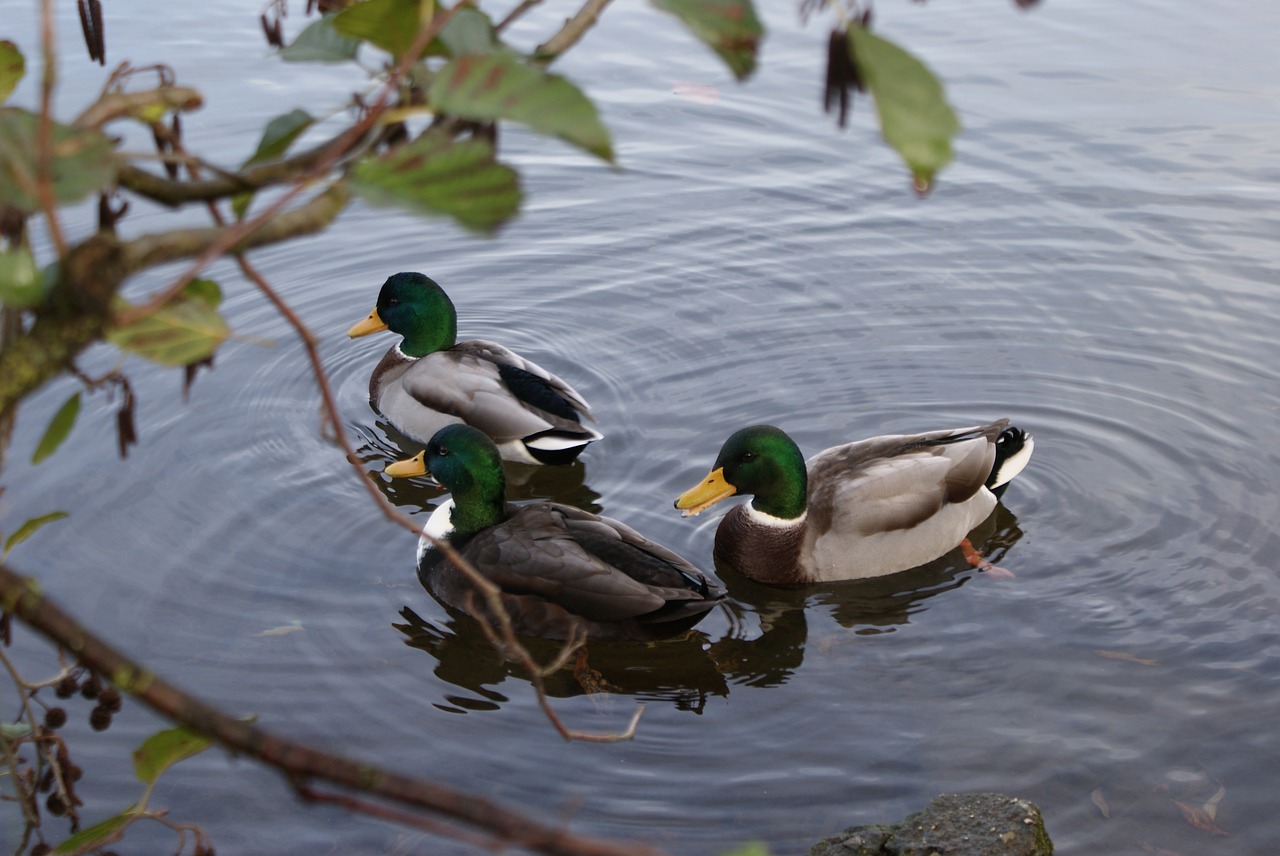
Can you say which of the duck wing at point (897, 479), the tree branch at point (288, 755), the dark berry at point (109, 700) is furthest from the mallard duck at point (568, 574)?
the tree branch at point (288, 755)

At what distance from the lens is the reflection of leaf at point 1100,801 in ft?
14.5

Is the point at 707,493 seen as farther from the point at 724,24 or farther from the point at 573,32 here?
the point at 724,24

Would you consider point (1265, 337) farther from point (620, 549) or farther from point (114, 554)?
point (114, 554)

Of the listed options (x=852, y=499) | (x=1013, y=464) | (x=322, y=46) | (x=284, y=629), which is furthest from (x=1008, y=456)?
(x=322, y=46)

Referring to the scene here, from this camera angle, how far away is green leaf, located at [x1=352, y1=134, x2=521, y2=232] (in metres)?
0.72

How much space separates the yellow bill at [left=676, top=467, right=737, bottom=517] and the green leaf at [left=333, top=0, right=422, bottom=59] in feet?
17.2

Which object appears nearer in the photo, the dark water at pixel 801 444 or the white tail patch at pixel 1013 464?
the dark water at pixel 801 444

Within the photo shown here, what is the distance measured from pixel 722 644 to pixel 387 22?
4.84 m

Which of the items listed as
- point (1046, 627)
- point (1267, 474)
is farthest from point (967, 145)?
point (1046, 627)

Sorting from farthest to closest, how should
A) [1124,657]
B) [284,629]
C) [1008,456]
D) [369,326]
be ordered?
[369,326], [1008,456], [284,629], [1124,657]

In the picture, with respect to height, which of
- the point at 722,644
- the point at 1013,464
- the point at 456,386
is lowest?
the point at 722,644

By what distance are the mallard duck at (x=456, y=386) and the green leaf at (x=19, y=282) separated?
5.82 meters

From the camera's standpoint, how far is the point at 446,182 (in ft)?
2.40

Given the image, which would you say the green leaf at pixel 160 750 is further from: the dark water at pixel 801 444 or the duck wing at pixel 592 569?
the duck wing at pixel 592 569
